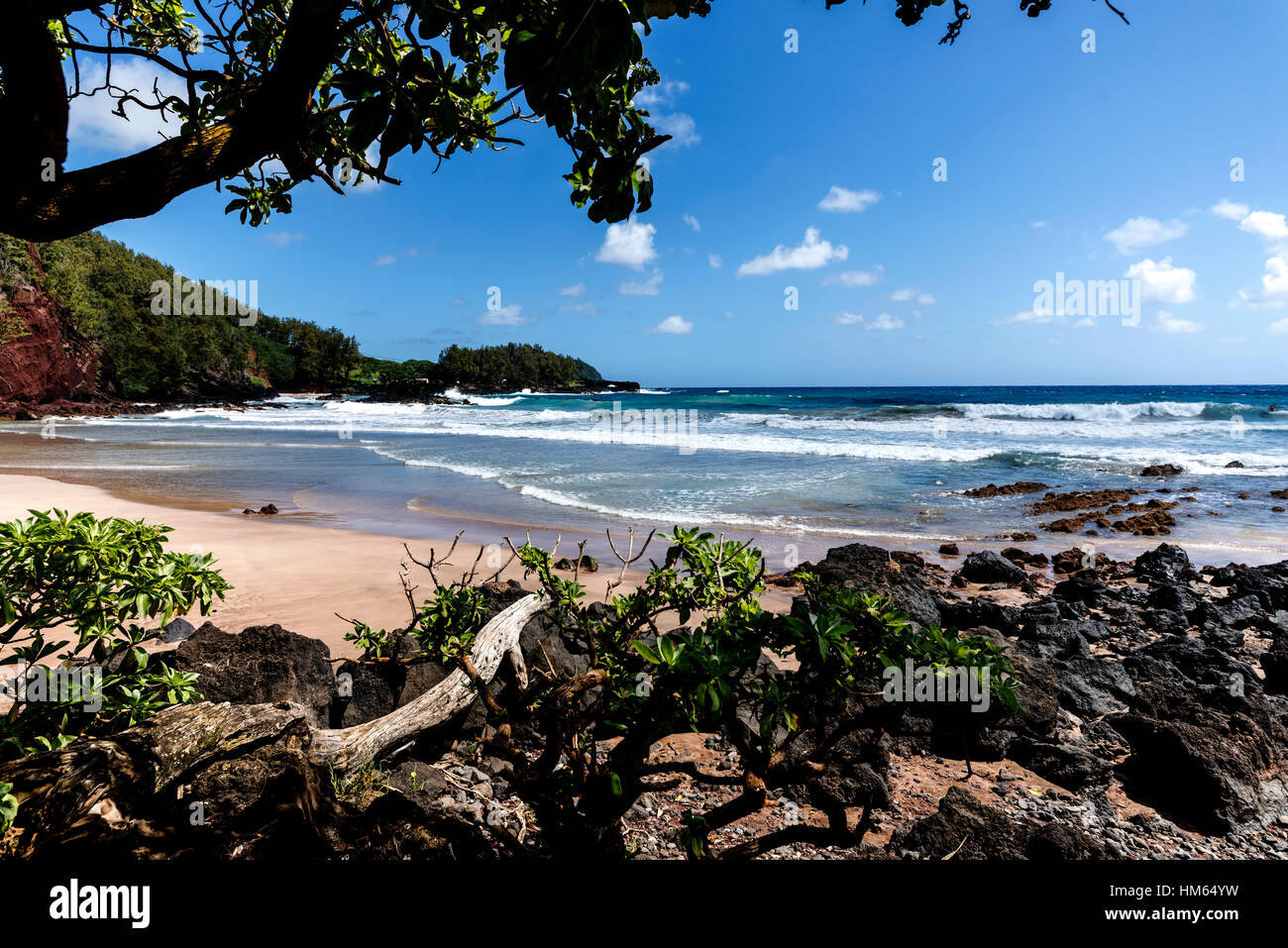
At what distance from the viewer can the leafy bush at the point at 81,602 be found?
7.06 feet

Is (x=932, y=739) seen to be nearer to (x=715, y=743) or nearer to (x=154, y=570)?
(x=715, y=743)

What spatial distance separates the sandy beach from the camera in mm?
5629

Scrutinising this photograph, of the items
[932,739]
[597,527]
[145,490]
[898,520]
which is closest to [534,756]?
[932,739]

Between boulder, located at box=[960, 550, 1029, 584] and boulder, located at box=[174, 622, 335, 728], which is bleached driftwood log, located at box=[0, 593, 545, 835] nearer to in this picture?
boulder, located at box=[174, 622, 335, 728]

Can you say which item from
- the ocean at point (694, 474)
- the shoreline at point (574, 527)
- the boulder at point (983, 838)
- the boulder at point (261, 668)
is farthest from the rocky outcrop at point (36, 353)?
the boulder at point (983, 838)

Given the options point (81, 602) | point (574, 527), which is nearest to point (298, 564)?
point (574, 527)

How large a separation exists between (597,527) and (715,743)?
688cm

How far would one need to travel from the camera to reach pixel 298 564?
7.32m

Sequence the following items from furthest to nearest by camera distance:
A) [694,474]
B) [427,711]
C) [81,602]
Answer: [694,474]
[427,711]
[81,602]

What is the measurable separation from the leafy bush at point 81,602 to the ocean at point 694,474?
745 cm

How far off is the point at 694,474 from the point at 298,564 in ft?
38.0

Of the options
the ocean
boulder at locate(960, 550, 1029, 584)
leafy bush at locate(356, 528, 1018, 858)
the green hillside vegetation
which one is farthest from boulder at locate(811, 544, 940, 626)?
the green hillside vegetation

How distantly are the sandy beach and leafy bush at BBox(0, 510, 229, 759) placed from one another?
101 inches

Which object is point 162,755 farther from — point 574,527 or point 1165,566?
point 1165,566
